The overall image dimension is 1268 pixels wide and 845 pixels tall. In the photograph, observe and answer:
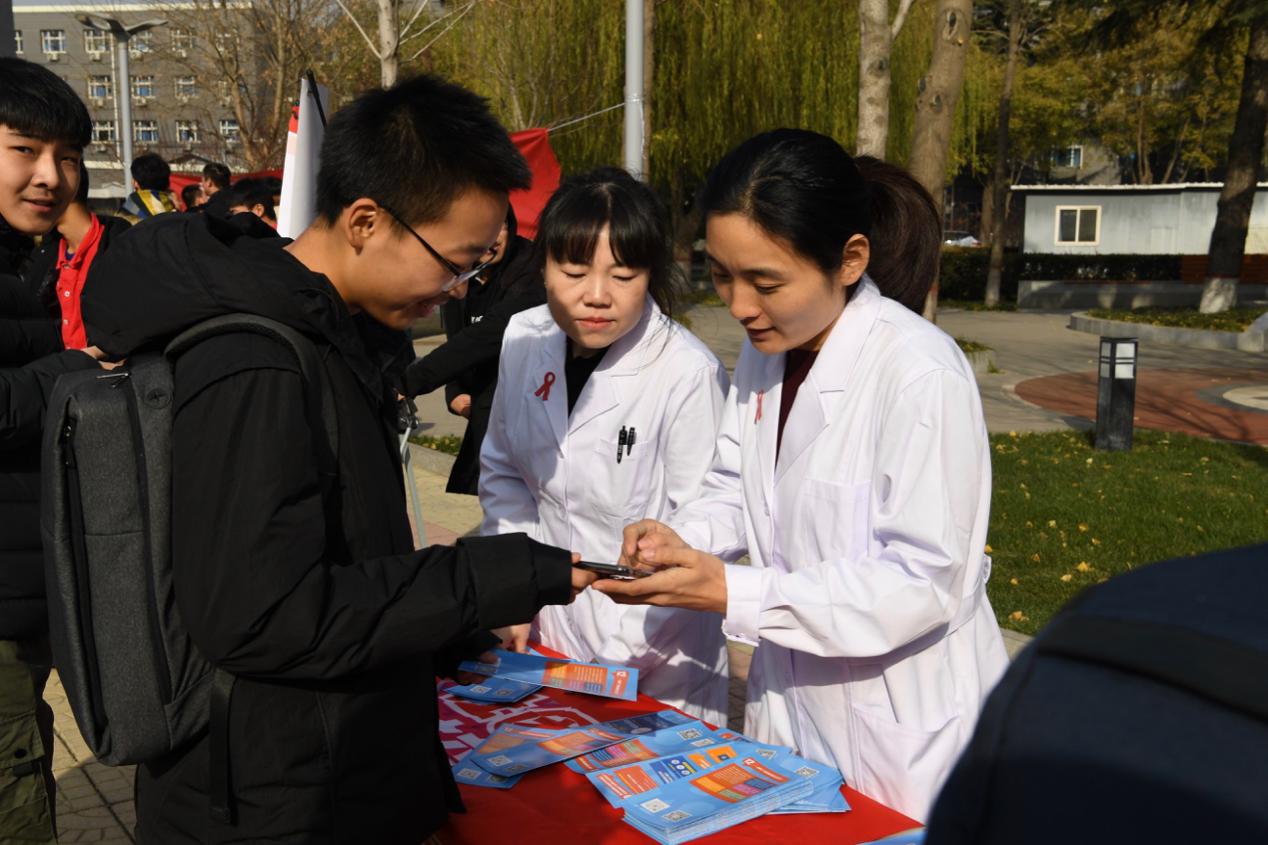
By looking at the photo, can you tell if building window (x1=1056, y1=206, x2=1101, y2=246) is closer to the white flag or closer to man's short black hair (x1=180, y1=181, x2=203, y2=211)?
man's short black hair (x1=180, y1=181, x2=203, y2=211)

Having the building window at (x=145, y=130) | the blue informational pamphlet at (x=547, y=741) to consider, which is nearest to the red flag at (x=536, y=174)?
the blue informational pamphlet at (x=547, y=741)

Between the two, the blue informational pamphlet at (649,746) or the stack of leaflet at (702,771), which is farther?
the blue informational pamphlet at (649,746)

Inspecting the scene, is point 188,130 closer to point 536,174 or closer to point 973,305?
point 973,305

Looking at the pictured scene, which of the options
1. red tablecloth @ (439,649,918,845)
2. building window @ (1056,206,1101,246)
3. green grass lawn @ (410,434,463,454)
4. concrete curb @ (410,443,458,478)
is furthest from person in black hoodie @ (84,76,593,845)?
building window @ (1056,206,1101,246)

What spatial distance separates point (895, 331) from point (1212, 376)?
14.7 m

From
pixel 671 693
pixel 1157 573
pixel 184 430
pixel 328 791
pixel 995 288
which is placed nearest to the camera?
pixel 1157 573

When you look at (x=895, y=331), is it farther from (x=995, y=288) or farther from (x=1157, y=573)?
(x=995, y=288)

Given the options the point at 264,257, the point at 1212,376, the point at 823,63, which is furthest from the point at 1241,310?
the point at 264,257

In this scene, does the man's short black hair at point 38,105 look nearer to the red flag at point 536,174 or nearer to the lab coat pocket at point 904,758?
the lab coat pocket at point 904,758

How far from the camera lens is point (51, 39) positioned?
72.6m

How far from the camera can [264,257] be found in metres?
1.69

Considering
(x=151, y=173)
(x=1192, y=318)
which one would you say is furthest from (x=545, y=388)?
(x=1192, y=318)

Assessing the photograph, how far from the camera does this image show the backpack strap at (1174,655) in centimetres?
55

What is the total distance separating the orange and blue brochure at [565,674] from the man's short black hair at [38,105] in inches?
65.8
